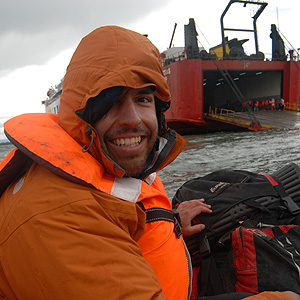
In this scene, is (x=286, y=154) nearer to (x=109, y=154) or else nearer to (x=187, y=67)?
(x=109, y=154)

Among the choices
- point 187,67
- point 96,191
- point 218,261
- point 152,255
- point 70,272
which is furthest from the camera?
point 187,67

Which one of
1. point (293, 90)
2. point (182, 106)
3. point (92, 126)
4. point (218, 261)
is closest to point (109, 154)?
point (92, 126)

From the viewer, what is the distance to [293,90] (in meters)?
16.2

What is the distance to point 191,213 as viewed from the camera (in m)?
1.77

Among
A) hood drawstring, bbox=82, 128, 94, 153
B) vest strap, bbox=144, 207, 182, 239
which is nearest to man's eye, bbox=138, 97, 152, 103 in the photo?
hood drawstring, bbox=82, 128, 94, 153

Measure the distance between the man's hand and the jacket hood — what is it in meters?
0.80

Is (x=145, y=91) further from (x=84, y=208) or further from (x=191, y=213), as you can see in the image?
(x=191, y=213)

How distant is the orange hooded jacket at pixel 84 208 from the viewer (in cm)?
79

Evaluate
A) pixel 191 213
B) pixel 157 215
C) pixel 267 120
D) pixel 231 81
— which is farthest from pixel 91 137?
pixel 231 81

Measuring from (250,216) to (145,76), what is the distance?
1.15 meters

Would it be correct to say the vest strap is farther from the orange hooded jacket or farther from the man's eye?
the man's eye

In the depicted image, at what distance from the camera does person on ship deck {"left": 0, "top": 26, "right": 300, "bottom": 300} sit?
0.80 meters

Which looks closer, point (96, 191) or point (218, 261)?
point (96, 191)

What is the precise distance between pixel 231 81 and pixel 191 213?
14468 mm
